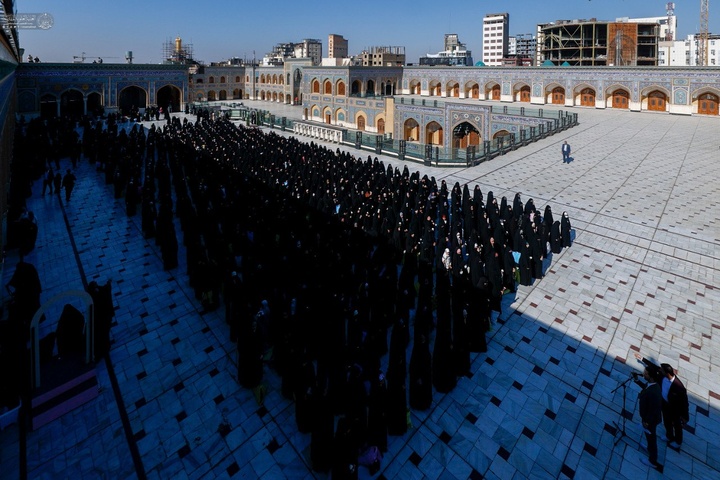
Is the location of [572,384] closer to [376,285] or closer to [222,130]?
[376,285]

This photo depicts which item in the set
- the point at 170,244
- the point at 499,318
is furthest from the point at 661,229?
the point at 170,244

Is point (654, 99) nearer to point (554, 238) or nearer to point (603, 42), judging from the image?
point (603, 42)

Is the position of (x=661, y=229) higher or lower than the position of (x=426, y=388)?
higher

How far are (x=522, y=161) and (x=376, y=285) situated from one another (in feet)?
44.1

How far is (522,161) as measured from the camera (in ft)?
59.0

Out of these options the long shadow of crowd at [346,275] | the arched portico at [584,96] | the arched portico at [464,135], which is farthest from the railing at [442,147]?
the arched portico at [584,96]

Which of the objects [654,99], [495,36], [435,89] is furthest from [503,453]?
[495,36]

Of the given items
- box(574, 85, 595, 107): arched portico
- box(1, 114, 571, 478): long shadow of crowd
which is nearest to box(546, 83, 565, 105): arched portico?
box(574, 85, 595, 107): arched portico

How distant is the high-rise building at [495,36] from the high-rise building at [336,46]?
1106 inches

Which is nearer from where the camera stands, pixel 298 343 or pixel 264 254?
pixel 298 343

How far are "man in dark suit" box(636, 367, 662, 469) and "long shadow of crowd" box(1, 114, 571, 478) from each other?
2129mm

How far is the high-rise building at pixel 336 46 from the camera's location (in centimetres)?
7988

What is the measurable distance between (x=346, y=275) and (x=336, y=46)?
274 feet

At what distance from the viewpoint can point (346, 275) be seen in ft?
24.3
